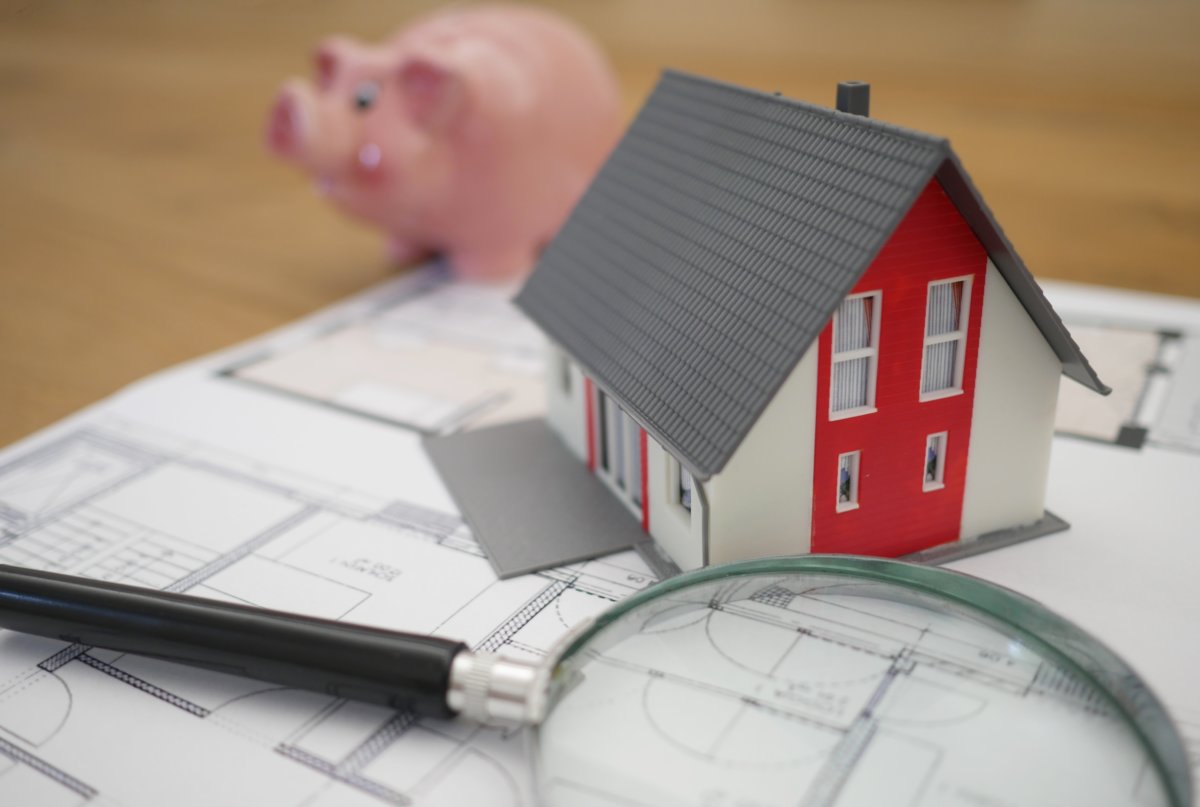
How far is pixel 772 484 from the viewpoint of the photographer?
1.04 metres

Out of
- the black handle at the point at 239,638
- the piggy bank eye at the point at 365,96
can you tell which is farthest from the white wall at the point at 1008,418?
the piggy bank eye at the point at 365,96

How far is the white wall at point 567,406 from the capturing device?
1347 millimetres

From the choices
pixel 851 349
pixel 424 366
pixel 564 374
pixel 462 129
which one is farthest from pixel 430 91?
pixel 851 349

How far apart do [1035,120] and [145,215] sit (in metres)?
2.01

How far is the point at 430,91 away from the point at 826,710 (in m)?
1.30

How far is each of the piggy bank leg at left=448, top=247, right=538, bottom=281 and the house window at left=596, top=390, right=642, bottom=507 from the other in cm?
80

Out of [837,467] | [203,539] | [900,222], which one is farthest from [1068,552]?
[203,539]

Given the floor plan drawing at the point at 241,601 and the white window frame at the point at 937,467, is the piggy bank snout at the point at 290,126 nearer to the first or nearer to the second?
the floor plan drawing at the point at 241,601

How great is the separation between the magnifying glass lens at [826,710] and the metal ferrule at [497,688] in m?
0.02

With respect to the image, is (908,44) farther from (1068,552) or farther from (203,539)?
(203,539)

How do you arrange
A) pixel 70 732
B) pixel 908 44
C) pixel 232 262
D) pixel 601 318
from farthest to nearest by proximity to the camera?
pixel 908 44 < pixel 232 262 < pixel 601 318 < pixel 70 732

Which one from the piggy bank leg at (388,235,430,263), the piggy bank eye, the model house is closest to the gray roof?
the model house

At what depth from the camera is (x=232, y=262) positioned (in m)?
2.13

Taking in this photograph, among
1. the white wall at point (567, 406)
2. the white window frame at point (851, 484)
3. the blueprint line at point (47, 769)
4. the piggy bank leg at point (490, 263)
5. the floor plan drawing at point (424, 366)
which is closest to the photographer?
the blueprint line at point (47, 769)
